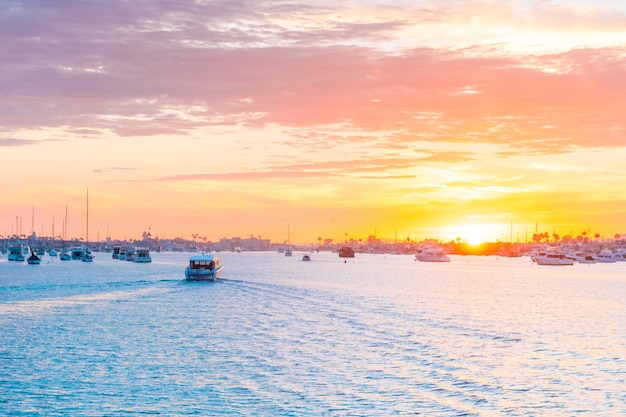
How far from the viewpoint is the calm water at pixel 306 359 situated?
39594 millimetres

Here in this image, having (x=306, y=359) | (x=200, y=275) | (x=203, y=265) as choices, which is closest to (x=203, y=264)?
(x=203, y=265)

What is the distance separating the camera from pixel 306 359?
2068 inches

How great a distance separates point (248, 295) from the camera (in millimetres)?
111812

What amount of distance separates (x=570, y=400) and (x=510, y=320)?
41.8 m

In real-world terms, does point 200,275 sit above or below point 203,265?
below

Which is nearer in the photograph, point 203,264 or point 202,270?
point 202,270

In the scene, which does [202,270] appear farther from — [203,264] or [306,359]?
[306,359]

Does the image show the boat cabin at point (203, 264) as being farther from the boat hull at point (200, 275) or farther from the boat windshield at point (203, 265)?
the boat hull at point (200, 275)

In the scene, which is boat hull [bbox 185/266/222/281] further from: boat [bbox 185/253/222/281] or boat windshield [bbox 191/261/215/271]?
boat windshield [bbox 191/261/215/271]

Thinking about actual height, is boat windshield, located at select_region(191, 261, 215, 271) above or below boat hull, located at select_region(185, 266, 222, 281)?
above

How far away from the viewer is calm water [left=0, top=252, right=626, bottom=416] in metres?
39.6

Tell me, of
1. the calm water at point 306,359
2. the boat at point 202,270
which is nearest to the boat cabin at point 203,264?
the boat at point 202,270

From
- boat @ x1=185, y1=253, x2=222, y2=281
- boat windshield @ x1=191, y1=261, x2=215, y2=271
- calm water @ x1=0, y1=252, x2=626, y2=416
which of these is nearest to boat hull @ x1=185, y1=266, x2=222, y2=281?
boat @ x1=185, y1=253, x2=222, y2=281

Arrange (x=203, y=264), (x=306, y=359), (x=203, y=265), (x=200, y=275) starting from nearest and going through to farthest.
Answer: (x=306, y=359) < (x=200, y=275) < (x=203, y=265) < (x=203, y=264)
